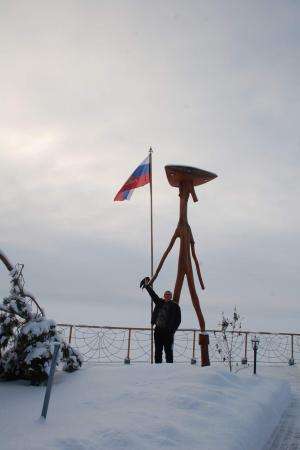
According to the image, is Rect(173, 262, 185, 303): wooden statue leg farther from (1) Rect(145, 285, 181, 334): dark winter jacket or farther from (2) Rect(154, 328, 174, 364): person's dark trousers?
(2) Rect(154, 328, 174, 364): person's dark trousers

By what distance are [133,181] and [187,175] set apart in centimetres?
176

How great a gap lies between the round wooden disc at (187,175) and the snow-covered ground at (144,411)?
482 centimetres

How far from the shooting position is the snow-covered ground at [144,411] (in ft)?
14.4

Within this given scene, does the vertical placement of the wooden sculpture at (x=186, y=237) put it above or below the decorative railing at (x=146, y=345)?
above

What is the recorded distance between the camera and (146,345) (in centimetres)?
1503

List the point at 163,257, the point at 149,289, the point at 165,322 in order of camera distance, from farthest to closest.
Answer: the point at 163,257, the point at 149,289, the point at 165,322

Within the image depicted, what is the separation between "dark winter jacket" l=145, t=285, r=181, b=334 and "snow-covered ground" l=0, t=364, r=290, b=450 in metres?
1.48

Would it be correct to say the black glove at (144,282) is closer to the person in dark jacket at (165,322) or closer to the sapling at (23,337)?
the person in dark jacket at (165,322)

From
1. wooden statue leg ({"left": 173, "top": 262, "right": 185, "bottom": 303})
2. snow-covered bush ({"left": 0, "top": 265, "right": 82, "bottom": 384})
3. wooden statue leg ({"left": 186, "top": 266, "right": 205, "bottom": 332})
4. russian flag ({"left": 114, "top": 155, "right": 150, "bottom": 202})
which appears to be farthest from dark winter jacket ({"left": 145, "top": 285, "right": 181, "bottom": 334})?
russian flag ({"left": 114, "top": 155, "right": 150, "bottom": 202})

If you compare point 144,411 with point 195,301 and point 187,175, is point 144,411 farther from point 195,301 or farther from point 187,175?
point 187,175

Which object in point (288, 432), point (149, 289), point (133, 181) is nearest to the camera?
point (288, 432)

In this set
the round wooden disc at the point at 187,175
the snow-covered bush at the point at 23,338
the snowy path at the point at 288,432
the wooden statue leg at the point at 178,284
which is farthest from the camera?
the round wooden disc at the point at 187,175

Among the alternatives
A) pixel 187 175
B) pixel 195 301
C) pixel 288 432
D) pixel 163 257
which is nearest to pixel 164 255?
pixel 163 257

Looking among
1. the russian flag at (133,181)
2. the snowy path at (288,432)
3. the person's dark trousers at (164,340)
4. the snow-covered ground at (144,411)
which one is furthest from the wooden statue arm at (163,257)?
the snowy path at (288,432)
